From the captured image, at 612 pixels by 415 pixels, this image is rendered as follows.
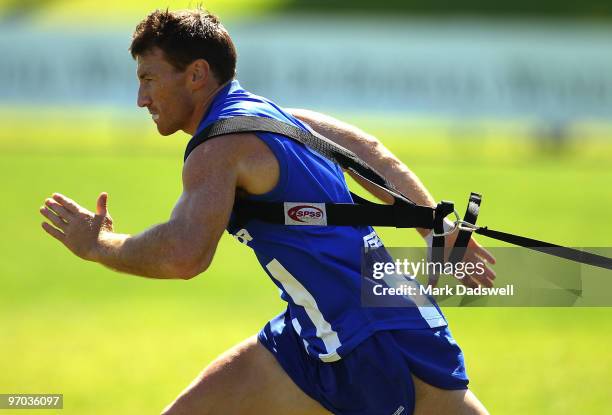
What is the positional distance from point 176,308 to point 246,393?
8059 mm

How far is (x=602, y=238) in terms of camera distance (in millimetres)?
17781

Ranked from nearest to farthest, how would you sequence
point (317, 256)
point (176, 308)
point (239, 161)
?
point (239, 161) → point (317, 256) → point (176, 308)

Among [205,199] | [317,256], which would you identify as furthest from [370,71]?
[205,199]

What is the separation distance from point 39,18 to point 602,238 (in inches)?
884

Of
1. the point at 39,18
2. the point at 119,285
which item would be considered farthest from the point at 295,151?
the point at 39,18

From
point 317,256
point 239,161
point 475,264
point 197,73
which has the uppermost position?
point 197,73

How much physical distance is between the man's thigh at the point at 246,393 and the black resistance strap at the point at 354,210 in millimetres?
853

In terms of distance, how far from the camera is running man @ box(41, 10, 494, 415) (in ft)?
15.8

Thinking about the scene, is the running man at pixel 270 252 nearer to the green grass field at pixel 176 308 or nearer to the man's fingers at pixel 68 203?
the man's fingers at pixel 68 203

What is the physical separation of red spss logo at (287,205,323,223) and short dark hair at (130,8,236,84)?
78 centimetres

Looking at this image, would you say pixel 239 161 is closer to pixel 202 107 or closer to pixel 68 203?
pixel 202 107

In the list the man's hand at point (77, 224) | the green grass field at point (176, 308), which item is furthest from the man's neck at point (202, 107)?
the green grass field at point (176, 308)

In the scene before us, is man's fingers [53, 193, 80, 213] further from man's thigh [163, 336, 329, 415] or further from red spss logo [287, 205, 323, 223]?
man's thigh [163, 336, 329, 415]

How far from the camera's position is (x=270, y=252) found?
5.22 m
